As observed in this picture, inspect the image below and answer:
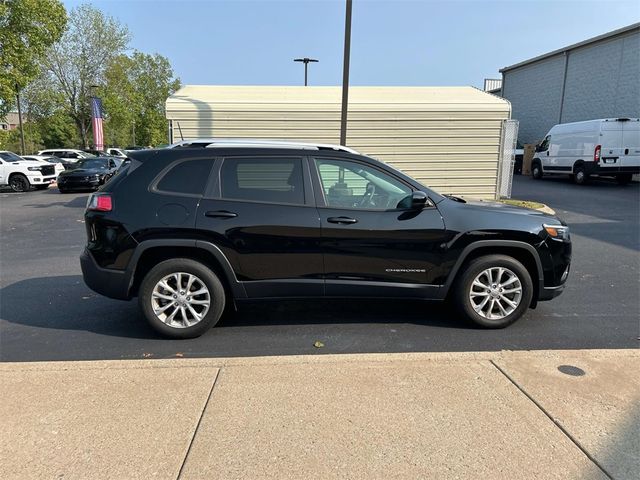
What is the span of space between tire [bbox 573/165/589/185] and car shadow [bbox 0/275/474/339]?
17586 mm

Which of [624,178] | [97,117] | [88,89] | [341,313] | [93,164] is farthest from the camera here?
[88,89]

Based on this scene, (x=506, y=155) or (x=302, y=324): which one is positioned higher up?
(x=506, y=155)

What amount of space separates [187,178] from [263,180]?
2.20 feet

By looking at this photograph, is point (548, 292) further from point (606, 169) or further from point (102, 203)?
point (606, 169)

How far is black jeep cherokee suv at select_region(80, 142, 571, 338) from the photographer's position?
4.20m

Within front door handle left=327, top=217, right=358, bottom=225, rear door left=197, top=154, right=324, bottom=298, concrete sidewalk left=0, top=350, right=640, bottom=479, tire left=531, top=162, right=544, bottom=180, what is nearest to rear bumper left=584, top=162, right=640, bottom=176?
tire left=531, top=162, right=544, bottom=180

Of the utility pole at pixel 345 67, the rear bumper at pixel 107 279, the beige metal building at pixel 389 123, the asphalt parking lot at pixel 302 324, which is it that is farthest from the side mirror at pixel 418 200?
the beige metal building at pixel 389 123

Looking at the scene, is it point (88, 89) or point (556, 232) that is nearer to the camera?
point (556, 232)

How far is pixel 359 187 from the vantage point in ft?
14.4

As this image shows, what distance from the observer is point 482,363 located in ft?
12.1

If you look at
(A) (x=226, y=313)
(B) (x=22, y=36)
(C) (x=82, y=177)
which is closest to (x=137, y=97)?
(B) (x=22, y=36)

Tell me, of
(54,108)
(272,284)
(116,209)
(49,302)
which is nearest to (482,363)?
(272,284)

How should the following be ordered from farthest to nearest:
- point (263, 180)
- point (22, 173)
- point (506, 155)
→ point (22, 173) < point (506, 155) < point (263, 180)

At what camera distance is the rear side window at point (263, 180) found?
4.29 m
